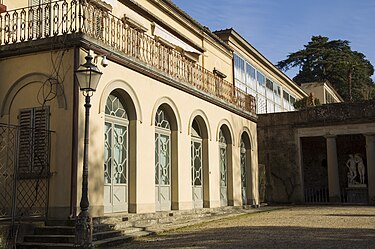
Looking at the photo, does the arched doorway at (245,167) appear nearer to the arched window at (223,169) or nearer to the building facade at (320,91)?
the arched window at (223,169)

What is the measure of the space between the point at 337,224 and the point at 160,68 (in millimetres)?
6316

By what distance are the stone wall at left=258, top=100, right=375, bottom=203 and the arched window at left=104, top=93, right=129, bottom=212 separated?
1482cm

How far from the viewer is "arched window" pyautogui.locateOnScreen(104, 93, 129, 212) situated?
10.7m

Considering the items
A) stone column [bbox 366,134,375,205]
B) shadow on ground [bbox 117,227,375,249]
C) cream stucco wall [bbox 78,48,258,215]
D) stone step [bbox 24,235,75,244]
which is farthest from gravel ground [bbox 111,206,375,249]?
stone column [bbox 366,134,375,205]

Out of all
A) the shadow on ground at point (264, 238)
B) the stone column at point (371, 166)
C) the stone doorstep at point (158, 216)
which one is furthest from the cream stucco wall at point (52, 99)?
the stone column at point (371, 166)

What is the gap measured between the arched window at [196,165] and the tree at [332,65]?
112 feet

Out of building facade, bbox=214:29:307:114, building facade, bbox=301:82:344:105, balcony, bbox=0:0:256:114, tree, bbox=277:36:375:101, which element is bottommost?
balcony, bbox=0:0:256:114

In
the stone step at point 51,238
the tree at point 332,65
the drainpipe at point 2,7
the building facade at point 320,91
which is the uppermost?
the tree at point 332,65

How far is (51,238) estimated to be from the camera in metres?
8.94

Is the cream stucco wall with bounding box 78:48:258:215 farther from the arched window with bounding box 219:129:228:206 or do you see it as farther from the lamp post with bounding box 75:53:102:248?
the lamp post with bounding box 75:53:102:248

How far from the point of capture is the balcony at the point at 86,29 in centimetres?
1039

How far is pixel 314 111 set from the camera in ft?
79.7

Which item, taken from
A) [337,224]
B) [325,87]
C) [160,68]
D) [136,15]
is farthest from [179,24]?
[325,87]

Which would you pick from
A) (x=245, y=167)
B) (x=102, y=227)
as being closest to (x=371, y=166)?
(x=245, y=167)
